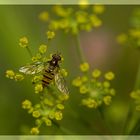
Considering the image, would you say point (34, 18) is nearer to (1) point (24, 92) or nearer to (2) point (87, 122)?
(1) point (24, 92)

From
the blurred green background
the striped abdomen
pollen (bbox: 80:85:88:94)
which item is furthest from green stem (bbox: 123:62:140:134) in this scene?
the striped abdomen

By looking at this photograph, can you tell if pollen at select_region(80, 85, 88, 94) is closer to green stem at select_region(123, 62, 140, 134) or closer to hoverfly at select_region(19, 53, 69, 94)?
hoverfly at select_region(19, 53, 69, 94)

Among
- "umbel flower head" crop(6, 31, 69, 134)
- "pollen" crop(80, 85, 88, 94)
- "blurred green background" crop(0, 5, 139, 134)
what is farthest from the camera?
"blurred green background" crop(0, 5, 139, 134)

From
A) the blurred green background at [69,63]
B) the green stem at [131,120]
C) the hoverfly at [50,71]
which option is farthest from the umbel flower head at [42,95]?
the green stem at [131,120]

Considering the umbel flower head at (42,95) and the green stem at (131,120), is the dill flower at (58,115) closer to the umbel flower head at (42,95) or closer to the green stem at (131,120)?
the umbel flower head at (42,95)

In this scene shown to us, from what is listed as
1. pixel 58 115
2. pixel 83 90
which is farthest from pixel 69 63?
pixel 58 115

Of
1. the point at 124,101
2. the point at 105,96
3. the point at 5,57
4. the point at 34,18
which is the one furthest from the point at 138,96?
the point at 34,18
